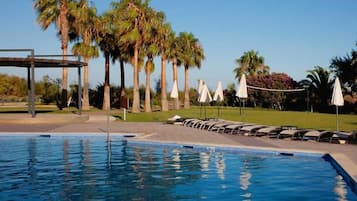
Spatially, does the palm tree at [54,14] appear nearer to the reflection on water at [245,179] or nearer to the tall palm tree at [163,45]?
the tall palm tree at [163,45]

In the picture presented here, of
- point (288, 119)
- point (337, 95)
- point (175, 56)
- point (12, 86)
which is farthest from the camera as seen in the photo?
point (12, 86)

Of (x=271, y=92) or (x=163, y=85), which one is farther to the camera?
(x=271, y=92)

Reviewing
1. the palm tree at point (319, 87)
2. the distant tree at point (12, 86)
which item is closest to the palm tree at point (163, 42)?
the palm tree at point (319, 87)

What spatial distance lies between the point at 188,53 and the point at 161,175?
132 feet

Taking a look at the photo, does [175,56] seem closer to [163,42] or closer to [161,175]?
[163,42]

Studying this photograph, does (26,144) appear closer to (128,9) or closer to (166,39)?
(128,9)

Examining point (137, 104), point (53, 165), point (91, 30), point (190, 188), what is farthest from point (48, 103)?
point (190, 188)

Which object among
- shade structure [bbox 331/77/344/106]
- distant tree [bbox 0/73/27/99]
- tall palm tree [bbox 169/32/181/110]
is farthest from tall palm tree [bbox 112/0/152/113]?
distant tree [bbox 0/73/27/99]

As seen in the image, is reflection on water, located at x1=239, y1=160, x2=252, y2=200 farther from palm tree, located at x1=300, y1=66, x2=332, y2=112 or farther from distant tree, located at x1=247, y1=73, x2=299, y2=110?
distant tree, located at x1=247, y1=73, x2=299, y2=110

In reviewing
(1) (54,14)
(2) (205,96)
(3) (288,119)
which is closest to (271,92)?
(3) (288,119)

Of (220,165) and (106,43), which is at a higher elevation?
(106,43)

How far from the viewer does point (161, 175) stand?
10.4 m

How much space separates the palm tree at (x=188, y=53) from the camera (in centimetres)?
4906

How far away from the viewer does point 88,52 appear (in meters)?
37.6
